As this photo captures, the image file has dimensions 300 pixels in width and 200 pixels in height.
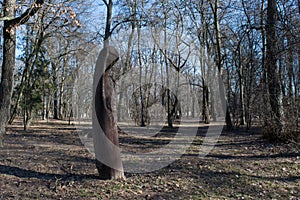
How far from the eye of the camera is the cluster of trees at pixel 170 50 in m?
6.83

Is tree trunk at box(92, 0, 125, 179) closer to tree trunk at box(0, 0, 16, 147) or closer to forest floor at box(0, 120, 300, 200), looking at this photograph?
forest floor at box(0, 120, 300, 200)

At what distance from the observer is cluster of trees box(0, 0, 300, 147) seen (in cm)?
683

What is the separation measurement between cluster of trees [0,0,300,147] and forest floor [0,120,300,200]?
164 centimetres

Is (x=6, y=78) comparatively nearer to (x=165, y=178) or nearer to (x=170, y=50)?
(x=165, y=178)

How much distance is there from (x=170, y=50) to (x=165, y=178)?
13733 millimetres

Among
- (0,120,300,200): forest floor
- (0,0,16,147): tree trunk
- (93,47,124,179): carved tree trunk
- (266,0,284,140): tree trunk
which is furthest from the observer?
(266,0,284,140): tree trunk

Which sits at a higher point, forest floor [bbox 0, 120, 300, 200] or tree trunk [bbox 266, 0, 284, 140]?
tree trunk [bbox 266, 0, 284, 140]

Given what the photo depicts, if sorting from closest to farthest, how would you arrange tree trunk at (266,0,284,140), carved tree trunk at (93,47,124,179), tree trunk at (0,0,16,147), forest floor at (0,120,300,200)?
forest floor at (0,120,300,200) < carved tree trunk at (93,47,124,179) < tree trunk at (0,0,16,147) < tree trunk at (266,0,284,140)

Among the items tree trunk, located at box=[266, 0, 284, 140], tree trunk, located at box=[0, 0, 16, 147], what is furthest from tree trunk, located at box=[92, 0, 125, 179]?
tree trunk, located at box=[266, 0, 284, 140]

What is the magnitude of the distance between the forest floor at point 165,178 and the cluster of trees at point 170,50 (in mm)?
1640

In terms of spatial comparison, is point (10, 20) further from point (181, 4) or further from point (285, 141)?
point (181, 4)

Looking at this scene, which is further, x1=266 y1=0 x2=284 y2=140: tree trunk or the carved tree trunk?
x1=266 y1=0 x2=284 y2=140: tree trunk

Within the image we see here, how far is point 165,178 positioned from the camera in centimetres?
505

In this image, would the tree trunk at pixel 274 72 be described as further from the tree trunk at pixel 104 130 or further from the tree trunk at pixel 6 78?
the tree trunk at pixel 6 78
